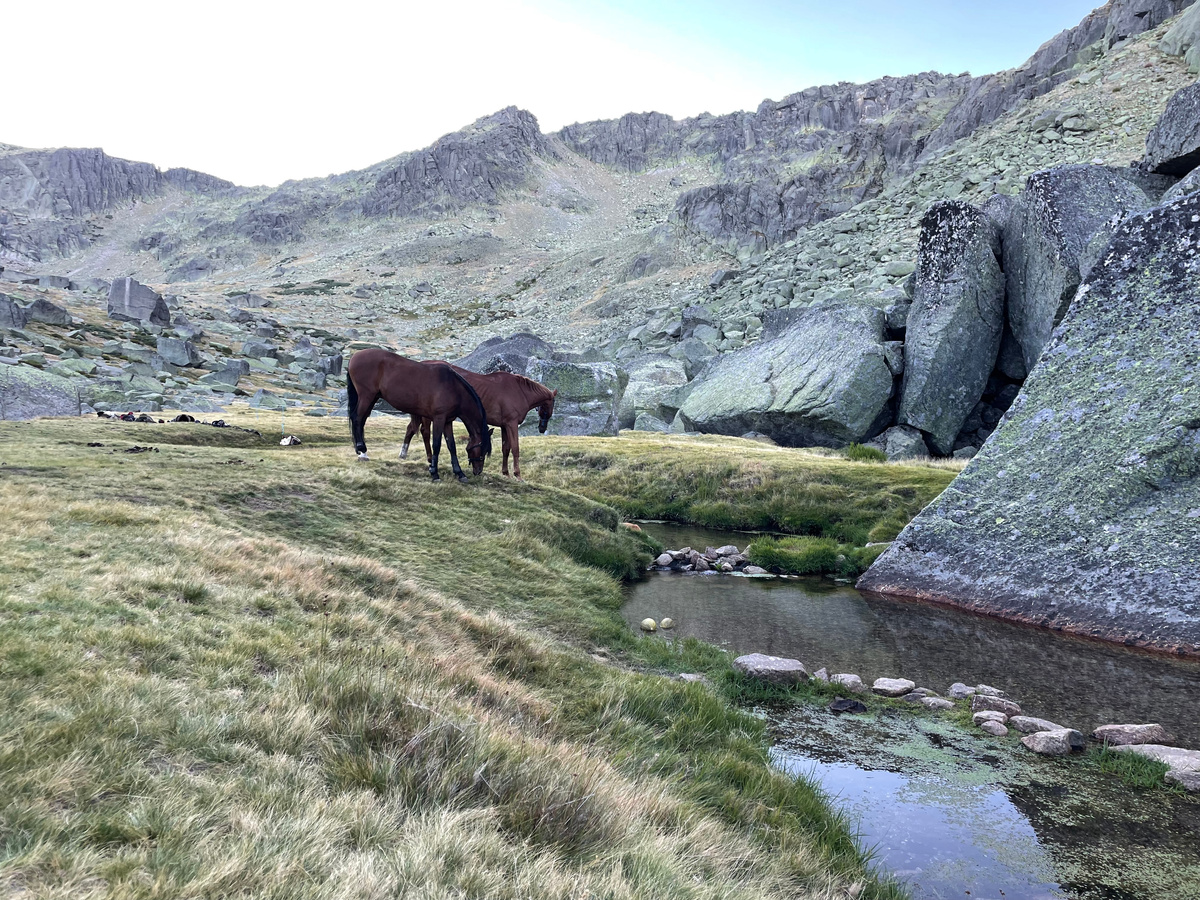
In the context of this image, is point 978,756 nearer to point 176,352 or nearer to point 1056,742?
point 1056,742

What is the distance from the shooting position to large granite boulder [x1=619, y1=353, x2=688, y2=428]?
42.9m

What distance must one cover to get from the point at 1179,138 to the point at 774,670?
1086 inches

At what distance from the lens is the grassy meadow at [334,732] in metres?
3.29

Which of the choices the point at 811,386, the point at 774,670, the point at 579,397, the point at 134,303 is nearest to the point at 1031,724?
the point at 774,670

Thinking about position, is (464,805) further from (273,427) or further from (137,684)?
(273,427)

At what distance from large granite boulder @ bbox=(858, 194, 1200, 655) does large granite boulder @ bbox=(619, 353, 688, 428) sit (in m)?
27.0

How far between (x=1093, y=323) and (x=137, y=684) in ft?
60.9

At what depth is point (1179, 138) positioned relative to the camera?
24484 mm

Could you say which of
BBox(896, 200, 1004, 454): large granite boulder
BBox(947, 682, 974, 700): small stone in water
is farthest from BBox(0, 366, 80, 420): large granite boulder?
BBox(896, 200, 1004, 454): large granite boulder

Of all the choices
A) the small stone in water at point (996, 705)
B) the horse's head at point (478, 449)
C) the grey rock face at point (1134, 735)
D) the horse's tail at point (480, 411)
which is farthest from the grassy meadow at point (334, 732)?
the horse's head at point (478, 449)

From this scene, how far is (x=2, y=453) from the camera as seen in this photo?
15148mm

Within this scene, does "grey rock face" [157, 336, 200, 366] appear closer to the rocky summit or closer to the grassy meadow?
the rocky summit

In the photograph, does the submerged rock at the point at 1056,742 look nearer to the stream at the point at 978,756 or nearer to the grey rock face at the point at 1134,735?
the stream at the point at 978,756

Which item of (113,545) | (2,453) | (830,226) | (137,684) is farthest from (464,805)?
(830,226)
